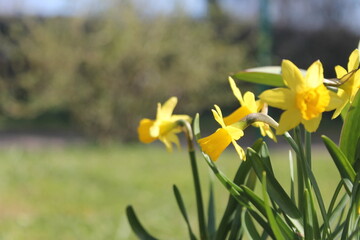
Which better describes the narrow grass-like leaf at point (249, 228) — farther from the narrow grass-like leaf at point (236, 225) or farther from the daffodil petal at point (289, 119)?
the daffodil petal at point (289, 119)

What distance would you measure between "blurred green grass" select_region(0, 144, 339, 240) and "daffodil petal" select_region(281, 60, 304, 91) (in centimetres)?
193

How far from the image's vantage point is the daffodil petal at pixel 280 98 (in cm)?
84

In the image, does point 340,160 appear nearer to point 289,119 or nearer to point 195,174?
point 289,119

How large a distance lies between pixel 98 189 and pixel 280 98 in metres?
3.43

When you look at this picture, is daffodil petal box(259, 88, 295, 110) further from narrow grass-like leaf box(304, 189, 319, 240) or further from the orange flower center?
narrow grass-like leaf box(304, 189, 319, 240)

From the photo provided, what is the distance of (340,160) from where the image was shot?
3.11 ft

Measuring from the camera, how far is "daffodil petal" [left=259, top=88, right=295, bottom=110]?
844 mm

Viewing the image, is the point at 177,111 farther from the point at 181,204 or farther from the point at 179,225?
the point at 181,204

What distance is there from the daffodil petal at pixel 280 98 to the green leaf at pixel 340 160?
108 mm

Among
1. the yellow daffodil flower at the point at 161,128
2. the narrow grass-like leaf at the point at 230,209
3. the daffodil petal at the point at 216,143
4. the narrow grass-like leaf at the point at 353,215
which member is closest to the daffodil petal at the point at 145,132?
the yellow daffodil flower at the point at 161,128

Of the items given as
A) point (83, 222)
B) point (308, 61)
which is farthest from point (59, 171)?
point (308, 61)

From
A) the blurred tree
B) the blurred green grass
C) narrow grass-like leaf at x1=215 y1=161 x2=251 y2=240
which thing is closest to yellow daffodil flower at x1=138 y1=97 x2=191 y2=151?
narrow grass-like leaf at x1=215 y1=161 x2=251 y2=240

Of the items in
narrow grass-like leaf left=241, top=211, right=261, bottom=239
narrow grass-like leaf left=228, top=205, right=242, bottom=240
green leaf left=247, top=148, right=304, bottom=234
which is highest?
green leaf left=247, top=148, right=304, bottom=234

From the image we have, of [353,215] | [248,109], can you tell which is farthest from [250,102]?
[353,215]
